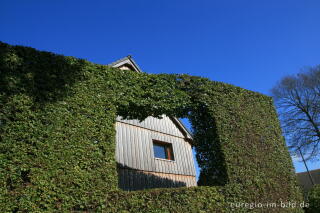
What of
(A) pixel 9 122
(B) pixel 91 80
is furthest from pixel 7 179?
(B) pixel 91 80

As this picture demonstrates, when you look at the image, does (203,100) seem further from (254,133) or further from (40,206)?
(40,206)

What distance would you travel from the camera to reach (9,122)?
526cm

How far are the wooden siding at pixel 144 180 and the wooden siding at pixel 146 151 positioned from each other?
242 mm

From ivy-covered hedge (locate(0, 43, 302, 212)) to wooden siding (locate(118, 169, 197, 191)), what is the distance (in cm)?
492

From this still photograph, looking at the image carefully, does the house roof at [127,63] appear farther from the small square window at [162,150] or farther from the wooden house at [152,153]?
the small square window at [162,150]

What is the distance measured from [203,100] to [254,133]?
2.59 m

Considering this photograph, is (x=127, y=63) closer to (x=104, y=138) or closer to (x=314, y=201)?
(x=104, y=138)

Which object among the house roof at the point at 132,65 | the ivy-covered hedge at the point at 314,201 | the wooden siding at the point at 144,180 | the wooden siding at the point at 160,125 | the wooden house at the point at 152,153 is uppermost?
the house roof at the point at 132,65

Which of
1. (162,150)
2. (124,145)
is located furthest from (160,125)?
(124,145)

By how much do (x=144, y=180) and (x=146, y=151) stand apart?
170 cm

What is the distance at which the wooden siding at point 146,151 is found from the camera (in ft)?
40.8

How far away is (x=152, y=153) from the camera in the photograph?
13812 millimetres

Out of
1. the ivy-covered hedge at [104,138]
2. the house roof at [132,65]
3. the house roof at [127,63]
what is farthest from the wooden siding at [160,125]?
the ivy-covered hedge at [104,138]

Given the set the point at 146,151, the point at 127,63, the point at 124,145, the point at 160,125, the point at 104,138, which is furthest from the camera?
the point at 127,63
